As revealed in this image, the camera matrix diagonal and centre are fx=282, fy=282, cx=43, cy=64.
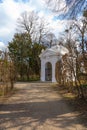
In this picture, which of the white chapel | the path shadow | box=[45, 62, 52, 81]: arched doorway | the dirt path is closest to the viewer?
the dirt path

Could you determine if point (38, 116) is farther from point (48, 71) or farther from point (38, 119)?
point (48, 71)

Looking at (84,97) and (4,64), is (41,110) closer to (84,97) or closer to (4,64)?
(84,97)

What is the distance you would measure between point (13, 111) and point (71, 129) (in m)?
4.10

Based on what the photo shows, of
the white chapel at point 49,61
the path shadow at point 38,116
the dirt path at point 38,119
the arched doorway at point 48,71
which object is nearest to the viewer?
the dirt path at point 38,119

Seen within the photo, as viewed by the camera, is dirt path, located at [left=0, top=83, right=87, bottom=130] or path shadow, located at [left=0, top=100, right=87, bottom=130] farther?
path shadow, located at [left=0, top=100, right=87, bottom=130]

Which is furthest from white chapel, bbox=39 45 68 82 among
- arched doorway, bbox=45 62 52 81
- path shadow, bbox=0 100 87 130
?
path shadow, bbox=0 100 87 130

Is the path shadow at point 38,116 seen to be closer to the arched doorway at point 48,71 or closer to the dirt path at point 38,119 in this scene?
the dirt path at point 38,119

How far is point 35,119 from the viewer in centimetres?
974

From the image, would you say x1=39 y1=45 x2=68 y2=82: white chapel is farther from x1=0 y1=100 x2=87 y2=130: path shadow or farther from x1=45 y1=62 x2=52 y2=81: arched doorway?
x1=0 y1=100 x2=87 y2=130: path shadow

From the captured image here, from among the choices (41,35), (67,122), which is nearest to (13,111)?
(67,122)

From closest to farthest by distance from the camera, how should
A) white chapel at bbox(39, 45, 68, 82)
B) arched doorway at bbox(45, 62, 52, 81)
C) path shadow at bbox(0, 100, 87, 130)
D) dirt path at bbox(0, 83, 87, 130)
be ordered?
1. dirt path at bbox(0, 83, 87, 130)
2. path shadow at bbox(0, 100, 87, 130)
3. white chapel at bbox(39, 45, 68, 82)
4. arched doorway at bbox(45, 62, 52, 81)

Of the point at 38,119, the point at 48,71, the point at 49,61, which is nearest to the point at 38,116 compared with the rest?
the point at 38,119

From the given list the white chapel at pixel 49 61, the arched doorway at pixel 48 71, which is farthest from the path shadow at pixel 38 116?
the arched doorway at pixel 48 71

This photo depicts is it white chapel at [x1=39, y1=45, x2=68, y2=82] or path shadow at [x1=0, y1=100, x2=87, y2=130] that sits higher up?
white chapel at [x1=39, y1=45, x2=68, y2=82]
